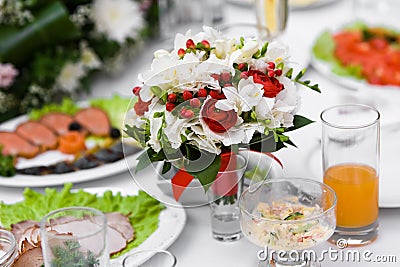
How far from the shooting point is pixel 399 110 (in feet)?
5.79

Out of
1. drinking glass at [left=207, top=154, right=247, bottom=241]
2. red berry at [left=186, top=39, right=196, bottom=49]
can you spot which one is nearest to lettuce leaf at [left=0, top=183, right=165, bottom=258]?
drinking glass at [left=207, top=154, right=247, bottom=241]

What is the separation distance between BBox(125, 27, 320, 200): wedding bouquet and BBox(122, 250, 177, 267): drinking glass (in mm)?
122

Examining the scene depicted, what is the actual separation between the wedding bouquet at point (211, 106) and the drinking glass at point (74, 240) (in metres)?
0.15

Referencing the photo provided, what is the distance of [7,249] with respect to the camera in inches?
45.0

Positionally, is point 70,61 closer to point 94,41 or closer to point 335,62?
point 94,41

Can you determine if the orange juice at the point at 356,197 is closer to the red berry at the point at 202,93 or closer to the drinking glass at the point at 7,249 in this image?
the red berry at the point at 202,93

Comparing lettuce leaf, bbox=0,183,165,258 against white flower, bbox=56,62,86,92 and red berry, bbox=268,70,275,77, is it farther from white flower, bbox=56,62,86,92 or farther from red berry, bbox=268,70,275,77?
white flower, bbox=56,62,86,92

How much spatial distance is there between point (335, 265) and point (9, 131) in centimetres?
88

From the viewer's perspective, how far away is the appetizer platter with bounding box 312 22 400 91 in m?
1.91

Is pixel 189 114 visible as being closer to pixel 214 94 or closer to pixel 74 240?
pixel 214 94

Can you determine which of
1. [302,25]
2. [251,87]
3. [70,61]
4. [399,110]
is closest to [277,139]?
[251,87]

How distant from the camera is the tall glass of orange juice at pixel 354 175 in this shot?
1.26 meters

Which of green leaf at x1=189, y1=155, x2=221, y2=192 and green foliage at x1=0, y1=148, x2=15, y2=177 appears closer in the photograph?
green leaf at x1=189, y1=155, x2=221, y2=192

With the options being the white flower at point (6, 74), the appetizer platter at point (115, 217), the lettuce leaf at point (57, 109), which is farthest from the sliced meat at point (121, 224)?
the white flower at point (6, 74)
